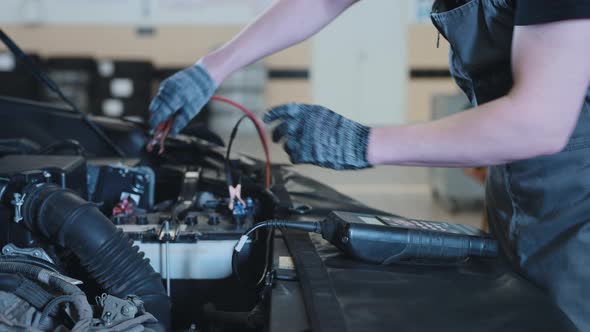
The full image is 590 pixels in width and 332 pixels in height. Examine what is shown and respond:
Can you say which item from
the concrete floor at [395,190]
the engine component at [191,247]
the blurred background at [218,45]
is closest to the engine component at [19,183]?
the engine component at [191,247]

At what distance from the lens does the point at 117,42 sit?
560cm

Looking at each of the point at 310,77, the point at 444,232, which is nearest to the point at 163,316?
the point at 444,232

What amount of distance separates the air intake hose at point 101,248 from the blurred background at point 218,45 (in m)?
4.39

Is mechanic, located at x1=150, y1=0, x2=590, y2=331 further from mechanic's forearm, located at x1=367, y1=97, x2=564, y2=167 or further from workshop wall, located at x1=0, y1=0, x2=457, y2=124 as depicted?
workshop wall, located at x1=0, y1=0, x2=457, y2=124

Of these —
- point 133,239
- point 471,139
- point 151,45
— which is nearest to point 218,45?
point 151,45

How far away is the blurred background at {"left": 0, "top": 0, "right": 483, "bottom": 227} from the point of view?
5.15 meters

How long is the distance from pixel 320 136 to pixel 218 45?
515 centimetres

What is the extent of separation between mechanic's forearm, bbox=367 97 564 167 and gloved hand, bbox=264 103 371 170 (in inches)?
0.7

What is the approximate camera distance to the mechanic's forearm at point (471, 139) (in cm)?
58

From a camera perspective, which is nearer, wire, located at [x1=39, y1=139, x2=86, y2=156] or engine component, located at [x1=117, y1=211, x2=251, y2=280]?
engine component, located at [x1=117, y1=211, x2=251, y2=280]

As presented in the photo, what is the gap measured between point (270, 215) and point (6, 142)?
496 mm

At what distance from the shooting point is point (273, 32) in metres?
0.98

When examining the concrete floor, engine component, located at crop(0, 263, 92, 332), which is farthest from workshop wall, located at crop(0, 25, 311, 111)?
engine component, located at crop(0, 263, 92, 332)

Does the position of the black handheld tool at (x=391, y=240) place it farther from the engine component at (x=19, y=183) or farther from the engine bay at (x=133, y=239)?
the engine component at (x=19, y=183)
